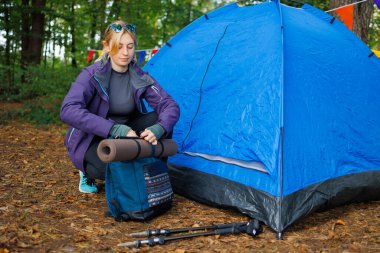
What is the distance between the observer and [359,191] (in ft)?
11.3

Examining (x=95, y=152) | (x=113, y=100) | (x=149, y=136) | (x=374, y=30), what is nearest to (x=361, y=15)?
(x=113, y=100)

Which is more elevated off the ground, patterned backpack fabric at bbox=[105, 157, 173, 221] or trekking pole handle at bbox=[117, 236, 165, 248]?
patterned backpack fabric at bbox=[105, 157, 173, 221]

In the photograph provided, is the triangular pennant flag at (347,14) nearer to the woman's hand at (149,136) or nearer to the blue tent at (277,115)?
the blue tent at (277,115)

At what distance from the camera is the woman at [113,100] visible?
3.00m

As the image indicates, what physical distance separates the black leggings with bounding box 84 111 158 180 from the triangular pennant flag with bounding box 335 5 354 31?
3.06 metres

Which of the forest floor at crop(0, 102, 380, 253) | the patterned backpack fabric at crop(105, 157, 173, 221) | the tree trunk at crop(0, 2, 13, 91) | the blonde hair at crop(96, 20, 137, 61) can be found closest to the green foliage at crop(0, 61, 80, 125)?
the tree trunk at crop(0, 2, 13, 91)

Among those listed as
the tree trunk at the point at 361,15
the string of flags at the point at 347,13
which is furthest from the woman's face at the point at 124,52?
the tree trunk at the point at 361,15

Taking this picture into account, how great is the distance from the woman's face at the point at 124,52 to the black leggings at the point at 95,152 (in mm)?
485

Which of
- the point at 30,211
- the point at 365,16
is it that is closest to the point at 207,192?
the point at 30,211

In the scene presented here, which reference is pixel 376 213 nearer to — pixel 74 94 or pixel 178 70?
pixel 178 70

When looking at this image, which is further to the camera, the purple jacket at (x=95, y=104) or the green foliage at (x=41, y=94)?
the green foliage at (x=41, y=94)

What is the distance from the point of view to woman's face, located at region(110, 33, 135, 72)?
10.3 ft

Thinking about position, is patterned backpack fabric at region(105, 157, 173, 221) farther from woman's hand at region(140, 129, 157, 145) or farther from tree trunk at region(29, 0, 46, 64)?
tree trunk at region(29, 0, 46, 64)

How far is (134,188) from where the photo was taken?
289cm
